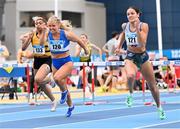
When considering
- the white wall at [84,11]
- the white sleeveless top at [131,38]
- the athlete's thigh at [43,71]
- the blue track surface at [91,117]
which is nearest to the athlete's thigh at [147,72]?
the white sleeveless top at [131,38]

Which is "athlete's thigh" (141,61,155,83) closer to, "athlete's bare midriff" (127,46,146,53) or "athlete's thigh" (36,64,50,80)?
"athlete's bare midriff" (127,46,146,53)

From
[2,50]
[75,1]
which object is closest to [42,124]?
[2,50]

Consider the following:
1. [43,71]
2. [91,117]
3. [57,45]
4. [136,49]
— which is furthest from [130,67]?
[43,71]

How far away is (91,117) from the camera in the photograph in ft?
37.2

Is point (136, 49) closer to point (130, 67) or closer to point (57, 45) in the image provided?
point (130, 67)

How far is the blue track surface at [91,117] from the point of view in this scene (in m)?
9.95

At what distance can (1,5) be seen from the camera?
137 ft

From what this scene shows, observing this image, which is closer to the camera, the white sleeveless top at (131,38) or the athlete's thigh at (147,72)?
the athlete's thigh at (147,72)

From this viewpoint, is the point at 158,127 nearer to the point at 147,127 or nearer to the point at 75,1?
the point at 147,127

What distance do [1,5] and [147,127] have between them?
3330 centimetres

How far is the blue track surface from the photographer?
32.7 ft

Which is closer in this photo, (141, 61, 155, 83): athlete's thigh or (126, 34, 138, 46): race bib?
(141, 61, 155, 83): athlete's thigh

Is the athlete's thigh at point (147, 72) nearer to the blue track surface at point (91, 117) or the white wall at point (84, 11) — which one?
the blue track surface at point (91, 117)

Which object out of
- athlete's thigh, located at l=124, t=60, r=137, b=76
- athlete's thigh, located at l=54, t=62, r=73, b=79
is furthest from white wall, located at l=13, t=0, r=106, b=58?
athlete's thigh, located at l=124, t=60, r=137, b=76
